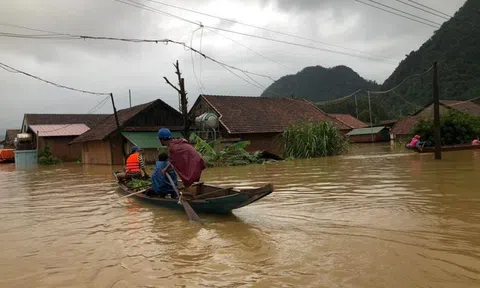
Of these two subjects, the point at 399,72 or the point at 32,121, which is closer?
the point at 32,121

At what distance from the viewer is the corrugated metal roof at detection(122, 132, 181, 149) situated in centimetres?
2502

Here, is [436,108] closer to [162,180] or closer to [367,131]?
[162,180]

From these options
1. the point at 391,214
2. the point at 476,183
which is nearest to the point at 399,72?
the point at 476,183

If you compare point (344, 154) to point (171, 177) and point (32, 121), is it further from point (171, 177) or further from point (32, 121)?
point (32, 121)

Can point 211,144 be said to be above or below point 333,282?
above

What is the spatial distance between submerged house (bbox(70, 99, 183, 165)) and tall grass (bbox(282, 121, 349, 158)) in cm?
817

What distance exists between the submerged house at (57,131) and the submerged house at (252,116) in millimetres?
13637

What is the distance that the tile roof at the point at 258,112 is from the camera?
85.2 feet

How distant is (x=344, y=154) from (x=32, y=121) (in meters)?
30.7

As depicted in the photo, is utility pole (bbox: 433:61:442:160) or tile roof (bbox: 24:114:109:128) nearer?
utility pole (bbox: 433:61:442:160)

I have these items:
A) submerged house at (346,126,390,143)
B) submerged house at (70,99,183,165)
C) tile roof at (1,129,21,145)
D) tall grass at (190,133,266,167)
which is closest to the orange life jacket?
tall grass at (190,133,266,167)

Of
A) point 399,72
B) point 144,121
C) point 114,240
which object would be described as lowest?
Result: point 114,240

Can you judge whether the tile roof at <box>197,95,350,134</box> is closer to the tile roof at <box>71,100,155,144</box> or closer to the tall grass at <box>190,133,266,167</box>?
the tall grass at <box>190,133,266,167</box>

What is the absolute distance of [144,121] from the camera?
88.1 feet
